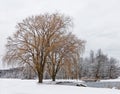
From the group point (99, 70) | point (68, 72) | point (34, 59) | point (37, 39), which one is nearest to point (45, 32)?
point (37, 39)

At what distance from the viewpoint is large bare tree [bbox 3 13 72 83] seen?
33406 millimetres

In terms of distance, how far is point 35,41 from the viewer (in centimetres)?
3388

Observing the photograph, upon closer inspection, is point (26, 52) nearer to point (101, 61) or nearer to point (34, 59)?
point (34, 59)

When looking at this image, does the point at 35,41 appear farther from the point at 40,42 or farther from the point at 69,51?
the point at 69,51

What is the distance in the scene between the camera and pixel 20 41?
3394cm

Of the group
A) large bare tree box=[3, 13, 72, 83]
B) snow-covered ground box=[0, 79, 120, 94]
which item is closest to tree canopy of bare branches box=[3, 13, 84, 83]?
large bare tree box=[3, 13, 72, 83]

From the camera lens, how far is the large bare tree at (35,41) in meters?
33.4

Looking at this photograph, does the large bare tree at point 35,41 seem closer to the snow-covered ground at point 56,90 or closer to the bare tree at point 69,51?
the bare tree at point 69,51

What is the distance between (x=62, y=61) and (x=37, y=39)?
4.30 metres

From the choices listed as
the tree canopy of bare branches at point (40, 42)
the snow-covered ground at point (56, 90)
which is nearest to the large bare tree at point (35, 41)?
the tree canopy of bare branches at point (40, 42)

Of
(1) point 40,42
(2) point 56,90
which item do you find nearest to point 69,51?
(1) point 40,42

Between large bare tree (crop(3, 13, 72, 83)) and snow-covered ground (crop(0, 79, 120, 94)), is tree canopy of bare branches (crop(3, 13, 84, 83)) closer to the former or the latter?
large bare tree (crop(3, 13, 72, 83))

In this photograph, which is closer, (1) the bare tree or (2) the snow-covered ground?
(2) the snow-covered ground

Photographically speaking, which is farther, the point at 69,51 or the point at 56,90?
the point at 69,51
